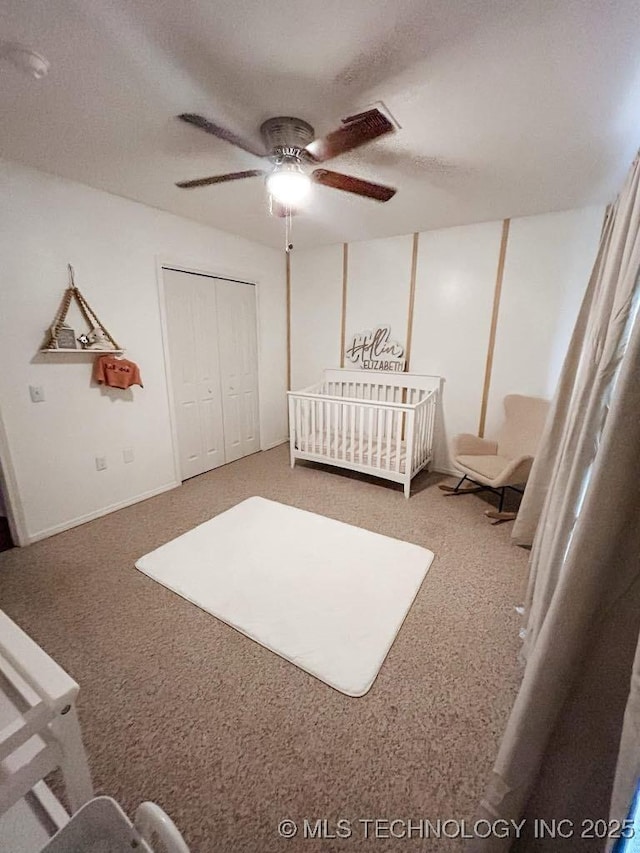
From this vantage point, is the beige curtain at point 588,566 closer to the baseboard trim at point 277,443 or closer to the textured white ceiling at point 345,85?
the textured white ceiling at point 345,85

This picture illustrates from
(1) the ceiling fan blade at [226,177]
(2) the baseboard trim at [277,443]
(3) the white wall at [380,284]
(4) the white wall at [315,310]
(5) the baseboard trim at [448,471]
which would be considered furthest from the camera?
(2) the baseboard trim at [277,443]

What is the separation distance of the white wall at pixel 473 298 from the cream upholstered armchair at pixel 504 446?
175 mm

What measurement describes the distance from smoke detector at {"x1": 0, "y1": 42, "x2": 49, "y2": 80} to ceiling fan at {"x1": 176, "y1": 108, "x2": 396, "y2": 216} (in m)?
0.48

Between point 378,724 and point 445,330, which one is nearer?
point 378,724

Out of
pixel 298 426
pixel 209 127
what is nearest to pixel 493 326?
pixel 298 426

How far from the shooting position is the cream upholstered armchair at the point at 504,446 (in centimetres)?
269

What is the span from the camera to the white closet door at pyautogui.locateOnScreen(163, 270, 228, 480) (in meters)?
3.03

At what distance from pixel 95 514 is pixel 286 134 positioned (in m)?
2.80

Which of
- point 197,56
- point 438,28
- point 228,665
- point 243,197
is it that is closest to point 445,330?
point 243,197

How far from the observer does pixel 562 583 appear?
0.75m

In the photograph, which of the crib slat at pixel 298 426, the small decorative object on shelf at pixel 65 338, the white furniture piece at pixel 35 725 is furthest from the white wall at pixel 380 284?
the white furniture piece at pixel 35 725

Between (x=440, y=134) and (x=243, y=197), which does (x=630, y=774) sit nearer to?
(x=440, y=134)

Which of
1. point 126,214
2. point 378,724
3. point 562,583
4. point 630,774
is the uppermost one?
point 126,214

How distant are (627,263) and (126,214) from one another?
10.1ft
